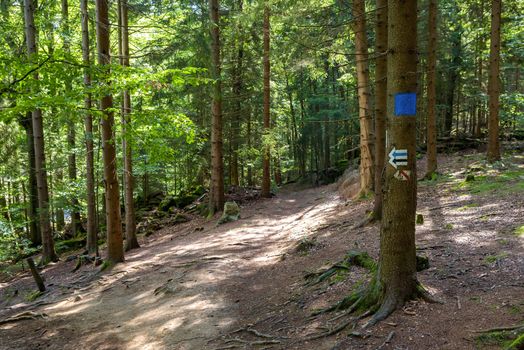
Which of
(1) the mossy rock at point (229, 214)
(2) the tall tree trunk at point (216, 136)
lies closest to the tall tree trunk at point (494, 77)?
(1) the mossy rock at point (229, 214)

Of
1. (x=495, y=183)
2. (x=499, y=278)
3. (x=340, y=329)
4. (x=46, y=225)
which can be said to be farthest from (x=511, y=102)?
(x=46, y=225)

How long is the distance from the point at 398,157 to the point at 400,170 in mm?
143

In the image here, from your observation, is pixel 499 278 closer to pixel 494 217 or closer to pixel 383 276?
pixel 383 276

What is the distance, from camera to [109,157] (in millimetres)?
10875

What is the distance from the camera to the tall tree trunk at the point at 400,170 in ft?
13.8

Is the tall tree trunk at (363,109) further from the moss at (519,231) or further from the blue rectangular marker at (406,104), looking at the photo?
the blue rectangular marker at (406,104)

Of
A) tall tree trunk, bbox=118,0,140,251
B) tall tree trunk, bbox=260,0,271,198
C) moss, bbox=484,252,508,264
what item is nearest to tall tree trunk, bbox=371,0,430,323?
moss, bbox=484,252,508,264

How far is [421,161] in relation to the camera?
19.9 metres

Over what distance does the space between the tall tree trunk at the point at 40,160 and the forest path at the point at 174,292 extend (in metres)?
2.03

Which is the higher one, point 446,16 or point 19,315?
point 446,16

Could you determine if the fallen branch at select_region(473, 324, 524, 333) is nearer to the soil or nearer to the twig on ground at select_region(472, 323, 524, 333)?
the twig on ground at select_region(472, 323, 524, 333)

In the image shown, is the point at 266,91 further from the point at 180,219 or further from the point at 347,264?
the point at 347,264

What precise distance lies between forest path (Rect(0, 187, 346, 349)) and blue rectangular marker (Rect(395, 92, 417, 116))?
12.8ft

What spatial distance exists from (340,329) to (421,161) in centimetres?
1717
